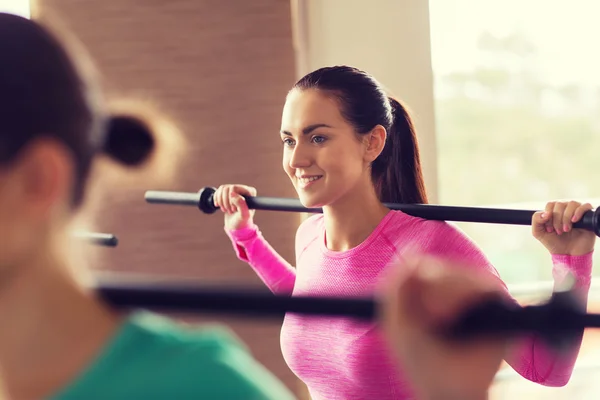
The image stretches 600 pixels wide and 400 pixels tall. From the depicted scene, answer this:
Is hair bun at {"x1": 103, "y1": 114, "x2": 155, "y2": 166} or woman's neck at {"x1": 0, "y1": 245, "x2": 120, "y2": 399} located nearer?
woman's neck at {"x1": 0, "y1": 245, "x2": 120, "y2": 399}

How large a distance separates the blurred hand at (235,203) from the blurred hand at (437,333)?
1.30 meters

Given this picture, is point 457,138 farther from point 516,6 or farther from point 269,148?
point 269,148

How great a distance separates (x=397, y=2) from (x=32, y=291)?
78.0 inches

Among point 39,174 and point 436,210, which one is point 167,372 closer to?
point 39,174

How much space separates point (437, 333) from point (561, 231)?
81 centimetres

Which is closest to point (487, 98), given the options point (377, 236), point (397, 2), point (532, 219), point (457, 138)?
point (457, 138)

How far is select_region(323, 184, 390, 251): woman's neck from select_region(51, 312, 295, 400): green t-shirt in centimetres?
103

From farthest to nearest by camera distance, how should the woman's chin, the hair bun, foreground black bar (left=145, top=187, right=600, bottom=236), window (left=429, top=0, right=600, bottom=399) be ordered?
window (left=429, top=0, right=600, bottom=399)
the woman's chin
foreground black bar (left=145, top=187, right=600, bottom=236)
the hair bun

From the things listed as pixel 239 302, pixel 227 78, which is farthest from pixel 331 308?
pixel 227 78

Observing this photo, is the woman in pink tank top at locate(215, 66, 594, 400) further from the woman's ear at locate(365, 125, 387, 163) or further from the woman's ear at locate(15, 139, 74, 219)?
the woman's ear at locate(15, 139, 74, 219)

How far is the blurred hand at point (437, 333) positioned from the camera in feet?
1.53

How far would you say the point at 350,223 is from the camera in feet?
5.22

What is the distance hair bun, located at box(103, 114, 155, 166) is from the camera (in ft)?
2.26

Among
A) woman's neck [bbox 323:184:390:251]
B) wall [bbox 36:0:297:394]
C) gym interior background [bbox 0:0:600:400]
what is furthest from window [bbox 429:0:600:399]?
woman's neck [bbox 323:184:390:251]
